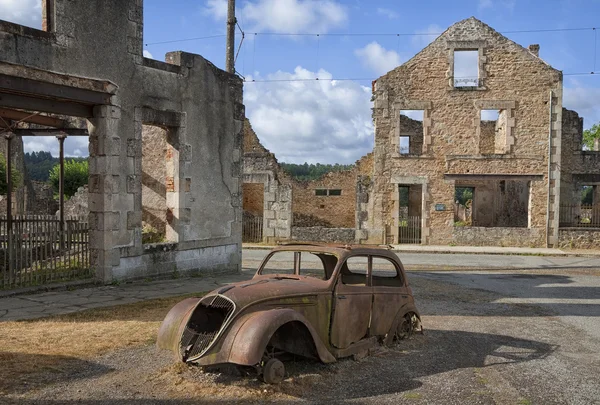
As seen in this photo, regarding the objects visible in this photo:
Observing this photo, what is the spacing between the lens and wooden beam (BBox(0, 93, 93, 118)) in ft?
30.3

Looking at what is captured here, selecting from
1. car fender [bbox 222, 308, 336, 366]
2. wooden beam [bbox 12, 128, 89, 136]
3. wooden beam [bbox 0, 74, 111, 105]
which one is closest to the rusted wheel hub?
car fender [bbox 222, 308, 336, 366]

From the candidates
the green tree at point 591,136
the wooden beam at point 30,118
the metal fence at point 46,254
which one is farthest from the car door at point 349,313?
the green tree at point 591,136

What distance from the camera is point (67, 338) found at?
22.1 feet

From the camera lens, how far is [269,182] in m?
25.5

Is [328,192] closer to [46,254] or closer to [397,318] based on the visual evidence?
[46,254]

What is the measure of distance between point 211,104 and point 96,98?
321 centimetres

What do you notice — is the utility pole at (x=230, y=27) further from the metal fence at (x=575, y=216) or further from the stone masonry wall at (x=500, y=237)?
the metal fence at (x=575, y=216)

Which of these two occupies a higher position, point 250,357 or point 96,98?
point 96,98

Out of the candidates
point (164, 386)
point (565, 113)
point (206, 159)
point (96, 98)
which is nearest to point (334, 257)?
point (164, 386)

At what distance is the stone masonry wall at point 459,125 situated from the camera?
2398cm

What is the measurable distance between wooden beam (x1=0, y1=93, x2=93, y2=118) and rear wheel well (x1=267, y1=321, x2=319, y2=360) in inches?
257

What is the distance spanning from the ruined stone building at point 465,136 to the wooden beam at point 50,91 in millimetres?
16007

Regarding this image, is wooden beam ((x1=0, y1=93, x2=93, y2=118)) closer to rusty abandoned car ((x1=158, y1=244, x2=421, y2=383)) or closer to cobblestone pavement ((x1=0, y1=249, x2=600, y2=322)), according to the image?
cobblestone pavement ((x1=0, y1=249, x2=600, y2=322))

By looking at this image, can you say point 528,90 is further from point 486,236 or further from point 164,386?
point 164,386
